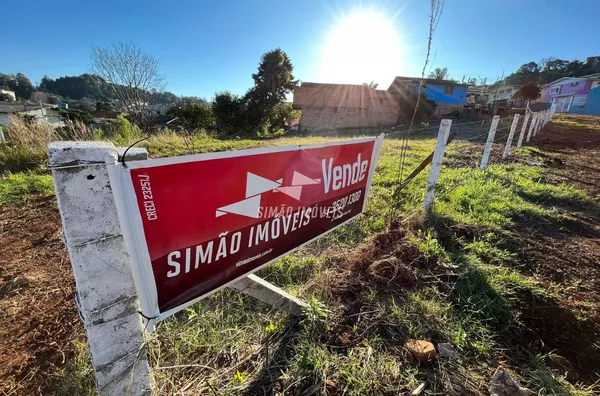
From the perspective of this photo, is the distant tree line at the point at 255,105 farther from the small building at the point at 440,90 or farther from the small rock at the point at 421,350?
the small rock at the point at 421,350

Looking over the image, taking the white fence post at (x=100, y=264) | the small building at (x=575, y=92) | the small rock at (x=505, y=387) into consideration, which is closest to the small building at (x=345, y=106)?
the small rock at (x=505, y=387)

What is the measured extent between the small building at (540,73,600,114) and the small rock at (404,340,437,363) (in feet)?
163

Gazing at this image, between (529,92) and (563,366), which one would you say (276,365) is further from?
(529,92)

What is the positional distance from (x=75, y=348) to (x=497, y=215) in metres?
4.44

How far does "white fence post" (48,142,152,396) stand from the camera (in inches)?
30.8

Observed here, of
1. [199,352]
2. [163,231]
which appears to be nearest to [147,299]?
[163,231]

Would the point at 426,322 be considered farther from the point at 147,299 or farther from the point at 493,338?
the point at 147,299

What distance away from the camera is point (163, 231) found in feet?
3.32

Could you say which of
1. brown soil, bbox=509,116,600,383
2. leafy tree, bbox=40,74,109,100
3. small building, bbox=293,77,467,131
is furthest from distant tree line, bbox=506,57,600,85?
leafy tree, bbox=40,74,109,100

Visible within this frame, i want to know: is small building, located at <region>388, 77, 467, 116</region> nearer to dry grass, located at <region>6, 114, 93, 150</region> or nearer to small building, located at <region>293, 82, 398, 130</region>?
small building, located at <region>293, 82, 398, 130</region>

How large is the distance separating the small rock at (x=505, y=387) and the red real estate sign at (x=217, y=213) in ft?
4.17

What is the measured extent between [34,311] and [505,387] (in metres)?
3.09

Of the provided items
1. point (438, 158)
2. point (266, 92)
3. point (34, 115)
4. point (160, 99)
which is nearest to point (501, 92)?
point (266, 92)

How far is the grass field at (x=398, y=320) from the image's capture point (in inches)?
59.0
